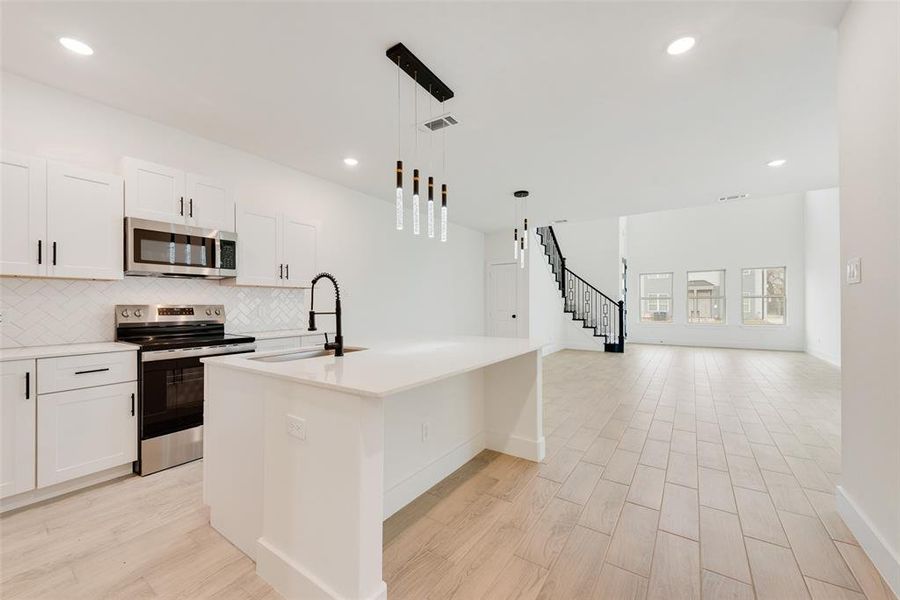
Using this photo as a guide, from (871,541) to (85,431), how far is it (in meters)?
4.32

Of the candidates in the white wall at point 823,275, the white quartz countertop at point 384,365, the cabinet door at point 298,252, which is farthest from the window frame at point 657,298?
the cabinet door at point 298,252

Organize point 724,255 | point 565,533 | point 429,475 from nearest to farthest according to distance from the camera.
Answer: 1. point 565,533
2. point 429,475
3. point 724,255

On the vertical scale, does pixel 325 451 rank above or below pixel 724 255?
below

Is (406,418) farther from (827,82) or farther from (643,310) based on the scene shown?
(643,310)

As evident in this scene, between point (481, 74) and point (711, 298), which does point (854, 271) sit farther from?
point (711, 298)

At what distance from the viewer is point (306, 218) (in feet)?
13.8

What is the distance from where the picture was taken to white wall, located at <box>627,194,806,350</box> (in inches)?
335

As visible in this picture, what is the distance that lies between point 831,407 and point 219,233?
6.61 meters

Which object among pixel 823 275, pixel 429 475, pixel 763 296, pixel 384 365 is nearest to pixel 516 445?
pixel 429 475

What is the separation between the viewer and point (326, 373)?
1.56m

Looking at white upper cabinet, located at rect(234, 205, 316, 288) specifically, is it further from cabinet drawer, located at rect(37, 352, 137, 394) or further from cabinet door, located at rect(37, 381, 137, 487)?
cabinet door, located at rect(37, 381, 137, 487)

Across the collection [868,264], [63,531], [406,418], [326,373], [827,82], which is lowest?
[63,531]

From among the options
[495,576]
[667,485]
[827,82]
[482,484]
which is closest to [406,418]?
[482,484]

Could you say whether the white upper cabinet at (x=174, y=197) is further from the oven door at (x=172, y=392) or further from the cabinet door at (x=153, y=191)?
the oven door at (x=172, y=392)
